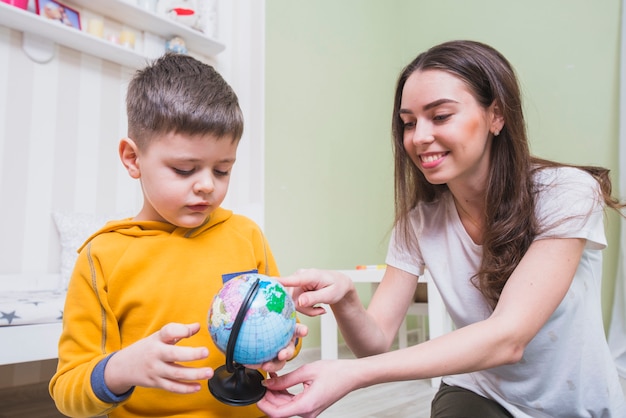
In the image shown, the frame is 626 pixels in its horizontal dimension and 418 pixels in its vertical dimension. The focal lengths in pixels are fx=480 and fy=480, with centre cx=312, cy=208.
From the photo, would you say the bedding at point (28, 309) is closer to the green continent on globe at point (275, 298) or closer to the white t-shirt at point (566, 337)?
the green continent on globe at point (275, 298)

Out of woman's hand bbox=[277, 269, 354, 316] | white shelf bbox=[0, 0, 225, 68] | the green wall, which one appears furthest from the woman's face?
the green wall

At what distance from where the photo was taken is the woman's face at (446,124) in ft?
3.80

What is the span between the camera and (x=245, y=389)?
793mm

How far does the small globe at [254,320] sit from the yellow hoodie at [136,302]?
16cm

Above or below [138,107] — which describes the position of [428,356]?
below

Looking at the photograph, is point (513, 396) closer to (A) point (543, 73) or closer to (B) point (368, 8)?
(A) point (543, 73)

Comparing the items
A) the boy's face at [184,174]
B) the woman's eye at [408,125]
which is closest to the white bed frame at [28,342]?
the boy's face at [184,174]

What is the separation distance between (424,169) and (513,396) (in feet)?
2.03

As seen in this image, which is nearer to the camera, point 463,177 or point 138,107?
point 138,107

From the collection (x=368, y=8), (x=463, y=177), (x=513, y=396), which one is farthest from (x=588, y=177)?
(x=368, y=8)

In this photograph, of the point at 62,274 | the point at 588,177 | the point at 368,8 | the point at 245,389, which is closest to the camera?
the point at 245,389

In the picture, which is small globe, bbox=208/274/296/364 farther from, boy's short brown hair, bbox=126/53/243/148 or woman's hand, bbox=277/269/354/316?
boy's short brown hair, bbox=126/53/243/148

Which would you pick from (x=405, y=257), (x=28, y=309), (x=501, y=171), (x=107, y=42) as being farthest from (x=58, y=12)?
(x=501, y=171)

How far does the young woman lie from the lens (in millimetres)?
996
